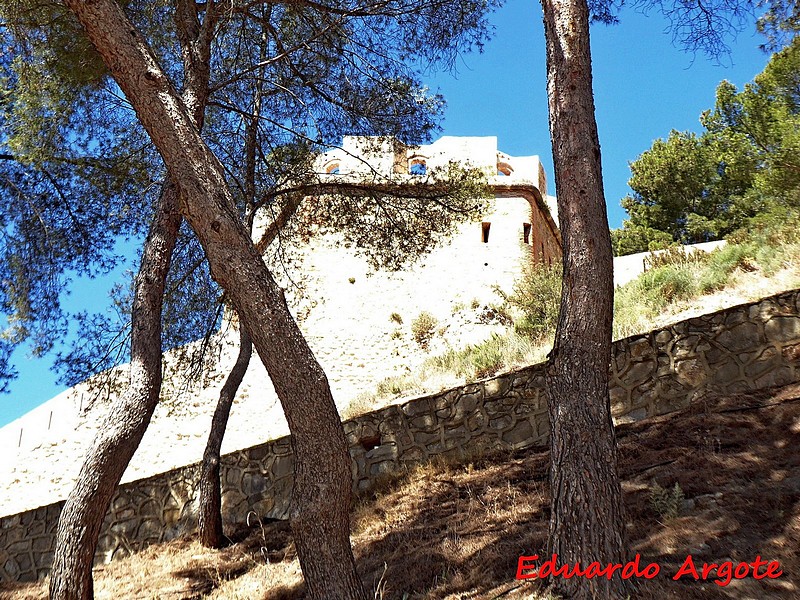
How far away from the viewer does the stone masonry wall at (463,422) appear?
24.3 feet

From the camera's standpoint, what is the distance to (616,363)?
25.9 feet

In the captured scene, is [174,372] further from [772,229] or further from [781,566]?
[772,229]

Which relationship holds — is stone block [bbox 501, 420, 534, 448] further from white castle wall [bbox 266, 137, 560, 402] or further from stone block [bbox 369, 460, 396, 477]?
white castle wall [bbox 266, 137, 560, 402]

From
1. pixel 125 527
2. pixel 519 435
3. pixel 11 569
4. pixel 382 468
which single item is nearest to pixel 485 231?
pixel 519 435

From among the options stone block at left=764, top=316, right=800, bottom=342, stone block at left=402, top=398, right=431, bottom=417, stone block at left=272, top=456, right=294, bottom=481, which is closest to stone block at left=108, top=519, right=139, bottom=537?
stone block at left=272, top=456, right=294, bottom=481

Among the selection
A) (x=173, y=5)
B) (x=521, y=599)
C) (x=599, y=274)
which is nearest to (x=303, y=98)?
(x=173, y=5)

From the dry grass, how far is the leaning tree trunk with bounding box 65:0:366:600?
0.66 metres

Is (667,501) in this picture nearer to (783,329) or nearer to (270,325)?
(270,325)

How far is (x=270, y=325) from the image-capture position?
4.16m

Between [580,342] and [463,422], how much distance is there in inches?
159

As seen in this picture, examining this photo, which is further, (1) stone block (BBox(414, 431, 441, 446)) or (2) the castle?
(2) the castle

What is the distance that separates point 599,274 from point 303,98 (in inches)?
225

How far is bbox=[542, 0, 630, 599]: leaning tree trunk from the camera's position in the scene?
12.5 feet

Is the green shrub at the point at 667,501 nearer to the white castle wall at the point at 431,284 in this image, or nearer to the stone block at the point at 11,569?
Answer: the stone block at the point at 11,569
